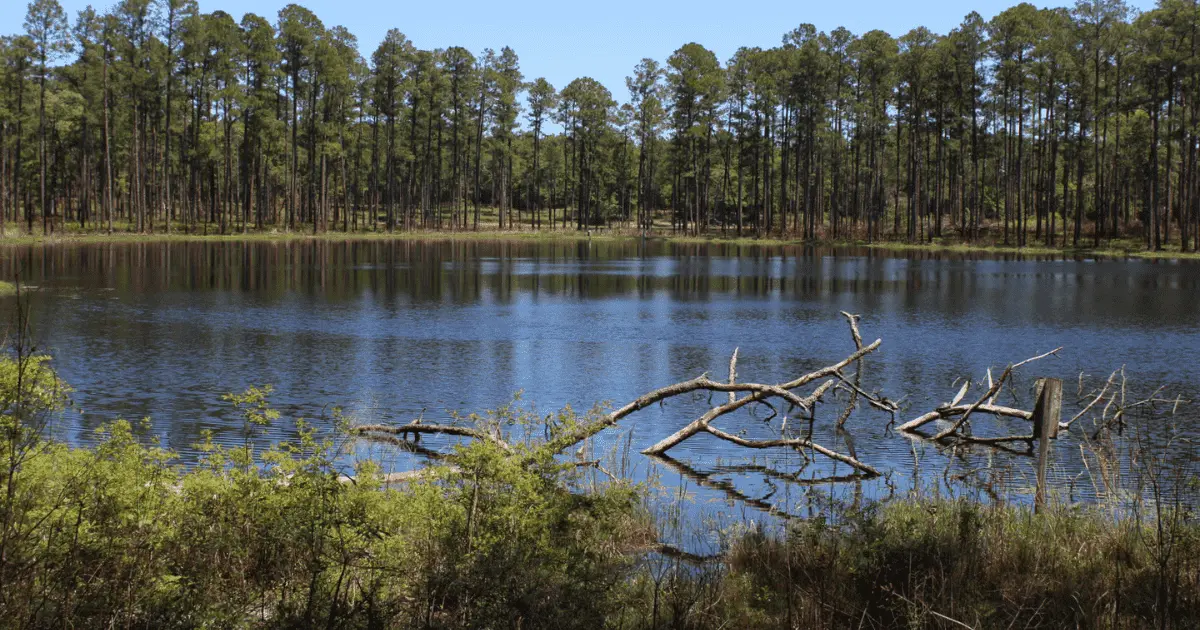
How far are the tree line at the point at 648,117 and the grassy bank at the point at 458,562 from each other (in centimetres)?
6508

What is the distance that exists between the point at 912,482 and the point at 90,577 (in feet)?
32.6

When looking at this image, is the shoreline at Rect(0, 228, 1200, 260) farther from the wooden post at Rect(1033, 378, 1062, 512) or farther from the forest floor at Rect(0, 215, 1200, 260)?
the wooden post at Rect(1033, 378, 1062, 512)

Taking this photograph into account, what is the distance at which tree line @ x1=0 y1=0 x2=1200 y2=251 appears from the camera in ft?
231

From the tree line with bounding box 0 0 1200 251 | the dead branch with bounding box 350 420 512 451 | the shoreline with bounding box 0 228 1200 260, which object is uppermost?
the tree line with bounding box 0 0 1200 251

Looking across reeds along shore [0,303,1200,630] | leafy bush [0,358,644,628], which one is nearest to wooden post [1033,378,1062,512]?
reeds along shore [0,303,1200,630]

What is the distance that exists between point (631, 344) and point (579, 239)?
7598 centimetres

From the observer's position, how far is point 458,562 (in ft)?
23.3

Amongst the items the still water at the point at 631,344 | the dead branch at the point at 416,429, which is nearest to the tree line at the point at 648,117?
the still water at the point at 631,344

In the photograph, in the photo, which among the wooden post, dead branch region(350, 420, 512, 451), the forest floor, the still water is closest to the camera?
the wooden post

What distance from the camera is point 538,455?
27.5ft

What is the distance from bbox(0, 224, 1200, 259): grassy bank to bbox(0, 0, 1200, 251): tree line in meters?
2.03

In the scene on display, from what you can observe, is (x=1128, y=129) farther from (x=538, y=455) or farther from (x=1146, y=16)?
(x=538, y=455)

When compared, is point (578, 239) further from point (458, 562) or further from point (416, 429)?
point (458, 562)

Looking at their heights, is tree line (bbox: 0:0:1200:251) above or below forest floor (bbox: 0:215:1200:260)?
above
